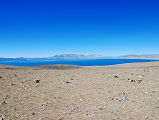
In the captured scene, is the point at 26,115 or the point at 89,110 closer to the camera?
the point at 26,115

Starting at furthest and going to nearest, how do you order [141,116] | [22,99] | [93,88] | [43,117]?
[93,88], [22,99], [141,116], [43,117]

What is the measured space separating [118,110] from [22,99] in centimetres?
499

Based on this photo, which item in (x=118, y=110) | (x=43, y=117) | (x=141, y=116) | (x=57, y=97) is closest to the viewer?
(x=43, y=117)

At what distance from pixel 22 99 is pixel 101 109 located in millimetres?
4172

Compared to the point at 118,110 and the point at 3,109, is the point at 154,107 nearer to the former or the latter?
the point at 118,110

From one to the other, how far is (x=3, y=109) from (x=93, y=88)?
817 cm

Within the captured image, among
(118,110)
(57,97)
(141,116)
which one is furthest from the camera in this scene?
(57,97)

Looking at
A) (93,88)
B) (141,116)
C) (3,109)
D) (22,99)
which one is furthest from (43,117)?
(93,88)

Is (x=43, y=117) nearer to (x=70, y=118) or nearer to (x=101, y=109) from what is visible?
(x=70, y=118)

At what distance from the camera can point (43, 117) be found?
10.6 meters

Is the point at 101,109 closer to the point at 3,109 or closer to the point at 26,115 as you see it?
the point at 26,115

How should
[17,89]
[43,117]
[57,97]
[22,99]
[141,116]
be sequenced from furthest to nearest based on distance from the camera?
[17,89] → [57,97] → [22,99] → [141,116] → [43,117]

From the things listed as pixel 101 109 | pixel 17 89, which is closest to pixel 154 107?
pixel 101 109

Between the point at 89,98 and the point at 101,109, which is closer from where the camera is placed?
the point at 101,109
